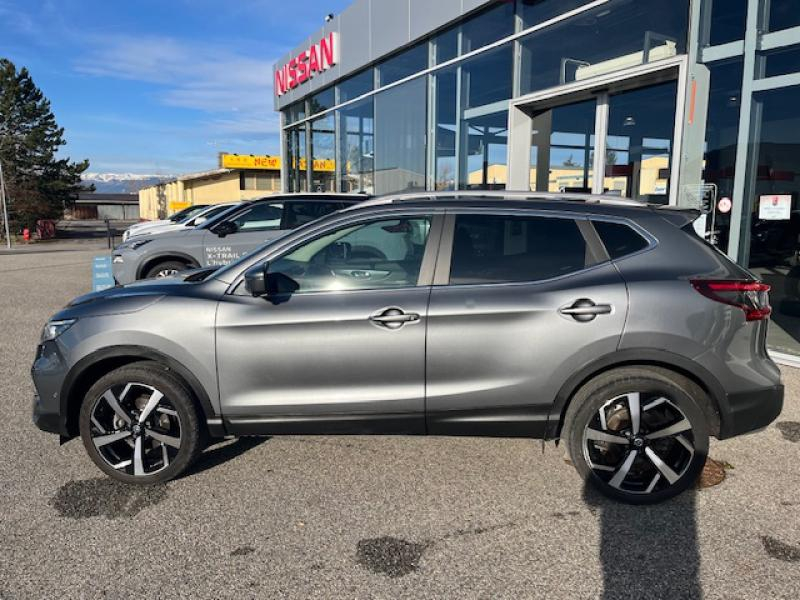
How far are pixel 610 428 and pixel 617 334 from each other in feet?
1.81

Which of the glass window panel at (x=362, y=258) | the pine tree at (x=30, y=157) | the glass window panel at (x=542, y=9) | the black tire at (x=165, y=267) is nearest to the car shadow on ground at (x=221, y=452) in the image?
the glass window panel at (x=362, y=258)

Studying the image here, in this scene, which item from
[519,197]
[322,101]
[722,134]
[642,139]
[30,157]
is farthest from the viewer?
[30,157]

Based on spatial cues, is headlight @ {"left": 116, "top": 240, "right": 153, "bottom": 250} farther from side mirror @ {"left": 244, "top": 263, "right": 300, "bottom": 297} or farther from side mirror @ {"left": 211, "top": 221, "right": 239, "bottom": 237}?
side mirror @ {"left": 244, "top": 263, "right": 300, "bottom": 297}

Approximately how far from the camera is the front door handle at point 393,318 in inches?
130

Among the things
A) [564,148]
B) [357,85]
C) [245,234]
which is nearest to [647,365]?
[564,148]

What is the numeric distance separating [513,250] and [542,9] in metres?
6.62

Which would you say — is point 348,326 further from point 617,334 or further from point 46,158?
point 46,158

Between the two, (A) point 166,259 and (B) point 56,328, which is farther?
(A) point 166,259

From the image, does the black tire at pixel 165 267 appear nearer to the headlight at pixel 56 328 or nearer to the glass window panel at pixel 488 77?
the glass window panel at pixel 488 77

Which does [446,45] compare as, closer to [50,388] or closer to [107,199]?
[50,388]

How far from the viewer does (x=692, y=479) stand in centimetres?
335

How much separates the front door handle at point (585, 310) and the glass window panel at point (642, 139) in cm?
472

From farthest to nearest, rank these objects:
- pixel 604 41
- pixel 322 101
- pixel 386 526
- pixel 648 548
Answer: pixel 322 101
pixel 604 41
pixel 386 526
pixel 648 548

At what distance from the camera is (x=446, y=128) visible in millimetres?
10930
